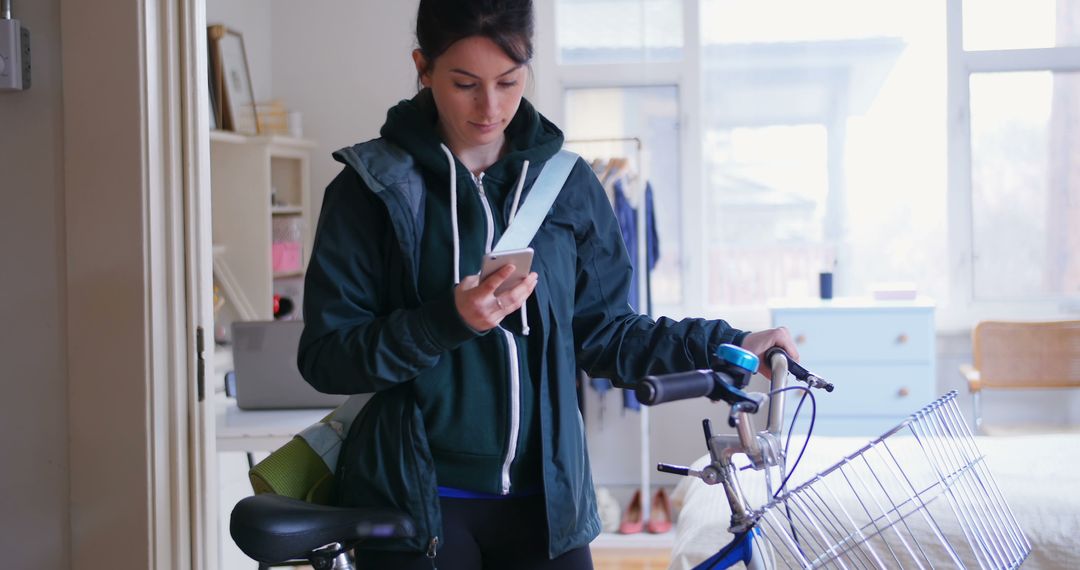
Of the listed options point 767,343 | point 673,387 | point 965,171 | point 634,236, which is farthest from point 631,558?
point 673,387

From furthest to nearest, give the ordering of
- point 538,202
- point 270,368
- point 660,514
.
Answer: point 660,514, point 270,368, point 538,202

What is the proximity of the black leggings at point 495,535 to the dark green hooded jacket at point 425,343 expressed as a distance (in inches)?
1.1

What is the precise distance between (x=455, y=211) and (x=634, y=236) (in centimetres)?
327

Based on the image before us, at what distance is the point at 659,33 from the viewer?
5.11m

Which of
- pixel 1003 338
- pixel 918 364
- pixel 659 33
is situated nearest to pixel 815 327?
pixel 918 364

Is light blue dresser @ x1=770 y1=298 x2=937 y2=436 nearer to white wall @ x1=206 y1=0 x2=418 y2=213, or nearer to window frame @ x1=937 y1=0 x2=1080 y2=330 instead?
window frame @ x1=937 y1=0 x2=1080 y2=330

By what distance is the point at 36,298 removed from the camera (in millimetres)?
1715

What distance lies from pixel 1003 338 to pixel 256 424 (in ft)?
10.5

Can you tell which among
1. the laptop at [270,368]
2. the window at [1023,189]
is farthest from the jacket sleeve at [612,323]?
the window at [1023,189]

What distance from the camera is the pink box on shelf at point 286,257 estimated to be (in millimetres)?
4758

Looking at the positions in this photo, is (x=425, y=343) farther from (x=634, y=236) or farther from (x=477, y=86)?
(x=634, y=236)

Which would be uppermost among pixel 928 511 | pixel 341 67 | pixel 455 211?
pixel 341 67

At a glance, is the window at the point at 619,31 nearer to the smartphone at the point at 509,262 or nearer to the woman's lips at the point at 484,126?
the woman's lips at the point at 484,126

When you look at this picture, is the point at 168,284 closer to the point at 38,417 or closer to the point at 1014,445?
the point at 38,417
